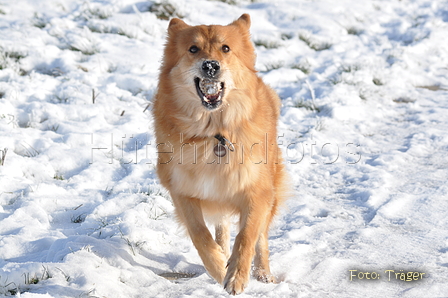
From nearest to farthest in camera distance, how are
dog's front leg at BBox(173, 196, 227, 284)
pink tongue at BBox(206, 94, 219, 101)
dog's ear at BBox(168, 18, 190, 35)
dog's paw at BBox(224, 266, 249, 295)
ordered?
dog's paw at BBox(224, 266, 249, 295)
dog's front leg at BBox(173, 196, 227, 284)
pink tongue at BBox(206, 94, 219, 101)
dog's ear at BBox(168, 18, 190, 35)

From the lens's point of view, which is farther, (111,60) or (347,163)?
(111,60)

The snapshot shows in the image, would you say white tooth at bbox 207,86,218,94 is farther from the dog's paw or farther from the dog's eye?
the dog's paw

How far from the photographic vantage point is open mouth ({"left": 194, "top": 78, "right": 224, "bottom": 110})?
2967 millimetres

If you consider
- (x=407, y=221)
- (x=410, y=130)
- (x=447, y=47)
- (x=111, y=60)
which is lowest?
(x=407, y=221)

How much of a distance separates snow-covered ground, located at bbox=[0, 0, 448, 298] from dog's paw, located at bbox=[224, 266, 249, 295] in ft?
0.39

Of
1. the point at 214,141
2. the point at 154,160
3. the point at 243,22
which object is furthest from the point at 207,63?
the point at 154,160

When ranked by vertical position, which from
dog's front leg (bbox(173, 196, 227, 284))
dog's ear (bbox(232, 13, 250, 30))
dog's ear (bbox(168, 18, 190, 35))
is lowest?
dog's front leg (bbox(173, 196, 227, 284))

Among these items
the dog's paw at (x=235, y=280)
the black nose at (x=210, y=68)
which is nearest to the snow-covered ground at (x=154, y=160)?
the dog's paw at (x=235, y=280)

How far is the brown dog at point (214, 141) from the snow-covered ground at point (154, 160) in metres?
0.32

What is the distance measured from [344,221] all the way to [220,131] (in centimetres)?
128

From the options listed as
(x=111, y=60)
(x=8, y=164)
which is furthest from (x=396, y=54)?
(x=8, y=164)

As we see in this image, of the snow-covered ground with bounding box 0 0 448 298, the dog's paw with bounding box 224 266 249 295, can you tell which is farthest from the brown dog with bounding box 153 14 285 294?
the snow-covered ground with bounding box 0 0 448 298

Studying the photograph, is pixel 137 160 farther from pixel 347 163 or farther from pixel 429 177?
pixel 429 177

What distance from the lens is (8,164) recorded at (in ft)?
12.9
